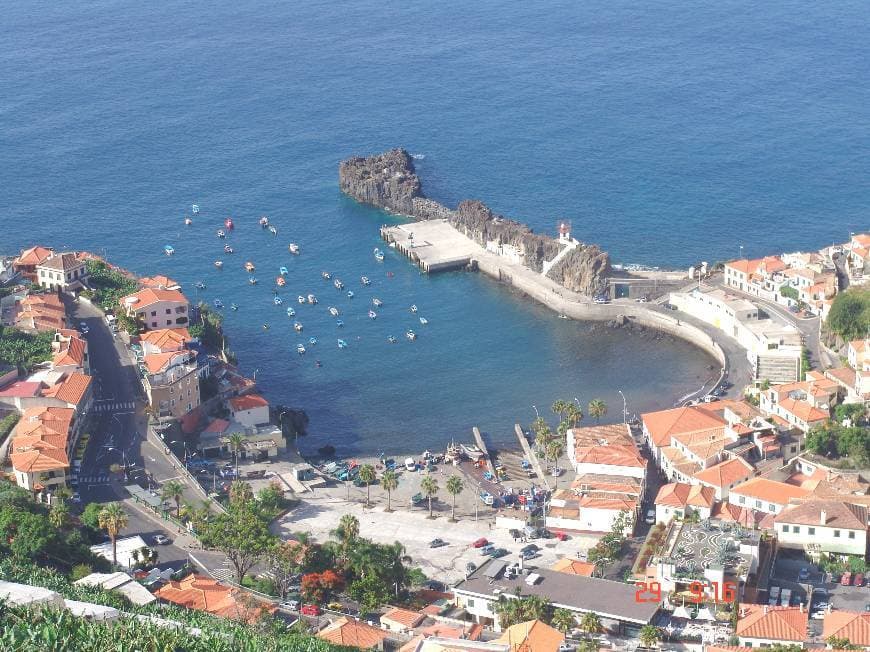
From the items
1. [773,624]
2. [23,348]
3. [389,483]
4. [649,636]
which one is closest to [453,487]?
[389,483]

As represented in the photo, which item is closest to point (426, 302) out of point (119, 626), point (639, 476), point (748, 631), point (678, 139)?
point (639, 476)

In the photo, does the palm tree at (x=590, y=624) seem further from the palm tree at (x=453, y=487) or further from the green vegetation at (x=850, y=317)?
the green vegetation at (x=850, y=317)

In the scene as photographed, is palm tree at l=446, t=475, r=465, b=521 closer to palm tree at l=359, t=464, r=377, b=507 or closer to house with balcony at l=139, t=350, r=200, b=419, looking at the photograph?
palm tree at l=359, t=464, r=377, b=507

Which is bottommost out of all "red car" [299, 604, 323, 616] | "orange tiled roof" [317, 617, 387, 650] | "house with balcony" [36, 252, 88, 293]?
"red car" [299, 604, 323, 616]

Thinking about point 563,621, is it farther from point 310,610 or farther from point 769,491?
point 769,491

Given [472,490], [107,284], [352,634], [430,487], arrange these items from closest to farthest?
[352,634]
[430,487]
[472,490]
[107,284]

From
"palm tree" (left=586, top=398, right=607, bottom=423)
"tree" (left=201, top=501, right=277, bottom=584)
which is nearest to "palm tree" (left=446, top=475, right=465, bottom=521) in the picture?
"tree" (left=201, top=501, right=277, bottom=584)
